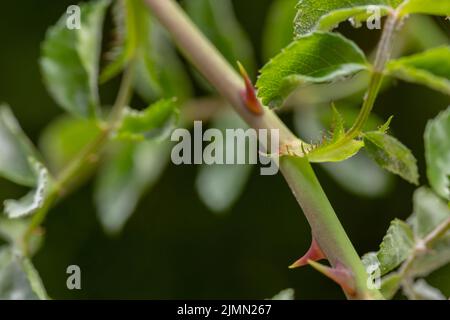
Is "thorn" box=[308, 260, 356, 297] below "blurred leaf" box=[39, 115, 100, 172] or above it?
below

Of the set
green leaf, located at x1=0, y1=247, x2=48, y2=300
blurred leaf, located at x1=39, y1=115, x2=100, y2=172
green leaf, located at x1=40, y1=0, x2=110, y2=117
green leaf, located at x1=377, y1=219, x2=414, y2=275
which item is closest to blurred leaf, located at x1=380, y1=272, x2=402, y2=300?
green leaf, located at x1=377, y1=219, x2=414, y2=275

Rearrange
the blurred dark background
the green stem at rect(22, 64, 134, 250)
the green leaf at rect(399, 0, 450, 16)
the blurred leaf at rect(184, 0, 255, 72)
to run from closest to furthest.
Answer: the green leaf at rect(399, 0, 450, 16) → the green stem at rect(22, 64, 134, 250) → the blurred leaf at rect(184, 0, 255, 72) → the blurred dark background

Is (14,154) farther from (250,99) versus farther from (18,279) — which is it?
(250,99)

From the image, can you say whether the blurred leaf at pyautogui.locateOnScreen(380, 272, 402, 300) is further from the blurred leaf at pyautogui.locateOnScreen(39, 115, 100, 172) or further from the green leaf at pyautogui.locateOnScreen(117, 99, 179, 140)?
the blurred leaf at pyautogui.locateOnScreen(39, 115, 100, 172)

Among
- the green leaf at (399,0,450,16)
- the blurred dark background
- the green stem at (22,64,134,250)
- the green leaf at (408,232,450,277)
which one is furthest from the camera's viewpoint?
the blurred dark background

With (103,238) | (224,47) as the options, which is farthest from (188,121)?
(103,238)

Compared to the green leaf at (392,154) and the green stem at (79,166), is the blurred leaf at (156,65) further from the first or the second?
the green leaf at (392,154)
